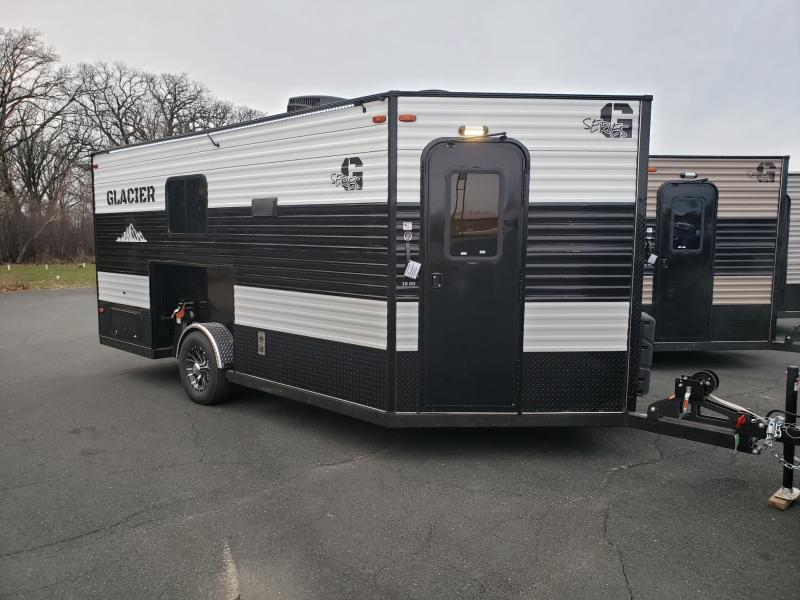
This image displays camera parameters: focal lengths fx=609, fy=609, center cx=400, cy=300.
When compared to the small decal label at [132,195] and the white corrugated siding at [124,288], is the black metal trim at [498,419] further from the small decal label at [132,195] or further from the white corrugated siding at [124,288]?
the small decal label at [132,195]

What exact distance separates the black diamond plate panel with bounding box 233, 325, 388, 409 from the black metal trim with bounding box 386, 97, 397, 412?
0.19ft

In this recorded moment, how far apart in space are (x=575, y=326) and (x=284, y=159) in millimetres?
2829

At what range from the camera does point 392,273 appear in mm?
4594

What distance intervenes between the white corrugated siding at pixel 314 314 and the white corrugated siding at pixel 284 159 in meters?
0.82

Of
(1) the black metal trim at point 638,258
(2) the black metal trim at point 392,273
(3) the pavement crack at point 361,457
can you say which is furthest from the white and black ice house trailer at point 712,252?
(2) the black metal trim at point 392,273

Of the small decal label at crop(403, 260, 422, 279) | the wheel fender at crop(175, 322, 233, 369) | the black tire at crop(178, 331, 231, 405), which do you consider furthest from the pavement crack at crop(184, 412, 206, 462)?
the small decal label at crop(403, 260, 422, 279)

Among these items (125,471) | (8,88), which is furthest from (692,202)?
(8,88)

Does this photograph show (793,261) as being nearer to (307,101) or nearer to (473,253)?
(473,253)

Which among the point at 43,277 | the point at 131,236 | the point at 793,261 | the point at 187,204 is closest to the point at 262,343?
the point at 187,204

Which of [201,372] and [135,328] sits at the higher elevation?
[135,328]

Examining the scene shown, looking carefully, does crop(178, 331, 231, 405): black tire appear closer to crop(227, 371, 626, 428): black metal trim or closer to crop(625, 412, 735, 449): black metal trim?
crop(227, 371, 626, 428): black metal trim

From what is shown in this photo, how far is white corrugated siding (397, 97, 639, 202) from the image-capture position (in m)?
4.43

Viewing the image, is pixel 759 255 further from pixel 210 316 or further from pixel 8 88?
pixel 8 88

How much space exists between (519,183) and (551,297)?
882 millimetres
